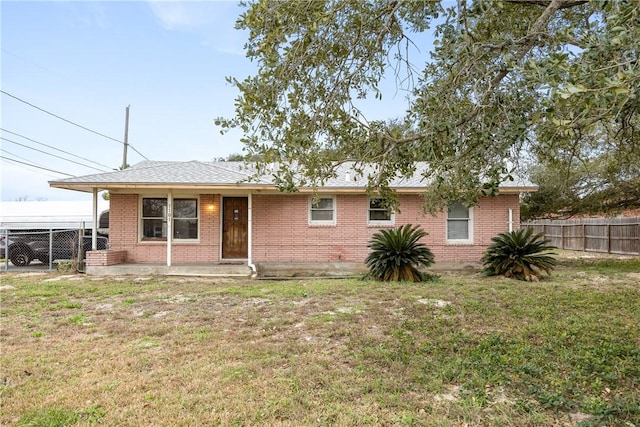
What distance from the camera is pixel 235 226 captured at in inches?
510

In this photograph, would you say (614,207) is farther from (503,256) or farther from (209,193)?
(209,193)

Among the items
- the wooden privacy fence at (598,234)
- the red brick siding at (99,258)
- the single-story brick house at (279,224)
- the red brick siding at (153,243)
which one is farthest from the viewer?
the wooden privacy fence at (598,234)

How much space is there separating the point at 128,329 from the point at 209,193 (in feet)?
24.9

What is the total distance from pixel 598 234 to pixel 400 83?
56.1 feet

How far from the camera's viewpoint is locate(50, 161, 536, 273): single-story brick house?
12297 millimetres

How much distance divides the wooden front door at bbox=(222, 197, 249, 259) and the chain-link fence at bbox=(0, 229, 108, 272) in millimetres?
4012

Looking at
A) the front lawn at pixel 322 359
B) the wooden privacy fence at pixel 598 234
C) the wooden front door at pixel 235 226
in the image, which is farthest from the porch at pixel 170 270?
the wooden privacy fence at pixel 598 234

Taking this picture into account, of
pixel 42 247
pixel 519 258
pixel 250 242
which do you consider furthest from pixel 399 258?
pixel 42 247

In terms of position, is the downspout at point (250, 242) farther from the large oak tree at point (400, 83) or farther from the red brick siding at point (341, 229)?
the large oak tree at point (400, 83)

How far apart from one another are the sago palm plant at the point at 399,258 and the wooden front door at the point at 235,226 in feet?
15.9

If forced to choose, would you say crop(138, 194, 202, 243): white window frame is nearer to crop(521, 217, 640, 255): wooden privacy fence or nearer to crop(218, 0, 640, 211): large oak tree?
crop(218, 0, 640, 211): large oak tree

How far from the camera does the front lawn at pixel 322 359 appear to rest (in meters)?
3.00

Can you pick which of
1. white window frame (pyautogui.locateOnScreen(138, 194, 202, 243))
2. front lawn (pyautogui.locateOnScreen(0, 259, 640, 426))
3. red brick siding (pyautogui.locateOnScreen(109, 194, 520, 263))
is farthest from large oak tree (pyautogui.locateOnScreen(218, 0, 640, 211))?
white window frame (pyautogui.locateOnScreen(138, 194, 202, 243))

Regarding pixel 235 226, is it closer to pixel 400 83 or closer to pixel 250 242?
pixel 250 242
